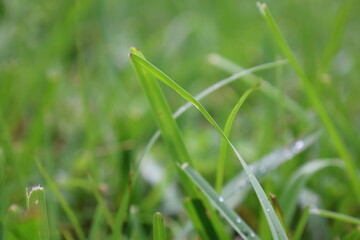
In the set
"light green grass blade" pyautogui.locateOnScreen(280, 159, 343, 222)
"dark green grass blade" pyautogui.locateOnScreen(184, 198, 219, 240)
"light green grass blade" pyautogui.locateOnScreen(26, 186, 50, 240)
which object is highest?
"light green grass blade" pyautogui.locateOnScreen(26, 186, 50, 240)

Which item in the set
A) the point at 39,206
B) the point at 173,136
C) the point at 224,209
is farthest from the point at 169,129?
the point at 39,206

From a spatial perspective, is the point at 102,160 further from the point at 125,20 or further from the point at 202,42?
the point at 125,20

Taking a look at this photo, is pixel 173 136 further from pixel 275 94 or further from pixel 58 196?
pixel 275 94

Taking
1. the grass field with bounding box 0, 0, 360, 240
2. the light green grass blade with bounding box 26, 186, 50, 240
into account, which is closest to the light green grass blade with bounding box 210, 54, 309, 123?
the grass field with bounding box 0, 0, 360, 240

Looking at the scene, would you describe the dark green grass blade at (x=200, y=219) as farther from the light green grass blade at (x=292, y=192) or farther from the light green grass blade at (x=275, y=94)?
the light green grass blade at (x=275, y=94)

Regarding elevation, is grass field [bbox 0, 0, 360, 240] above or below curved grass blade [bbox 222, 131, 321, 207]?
above

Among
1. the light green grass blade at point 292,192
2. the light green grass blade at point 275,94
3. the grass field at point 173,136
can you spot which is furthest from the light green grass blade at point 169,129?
the light green grass blade at point 275,94

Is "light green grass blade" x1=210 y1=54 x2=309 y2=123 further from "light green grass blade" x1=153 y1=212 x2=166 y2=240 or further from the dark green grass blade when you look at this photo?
"light green grass blade" x1=153 y1=212 x2=166 y2=240
